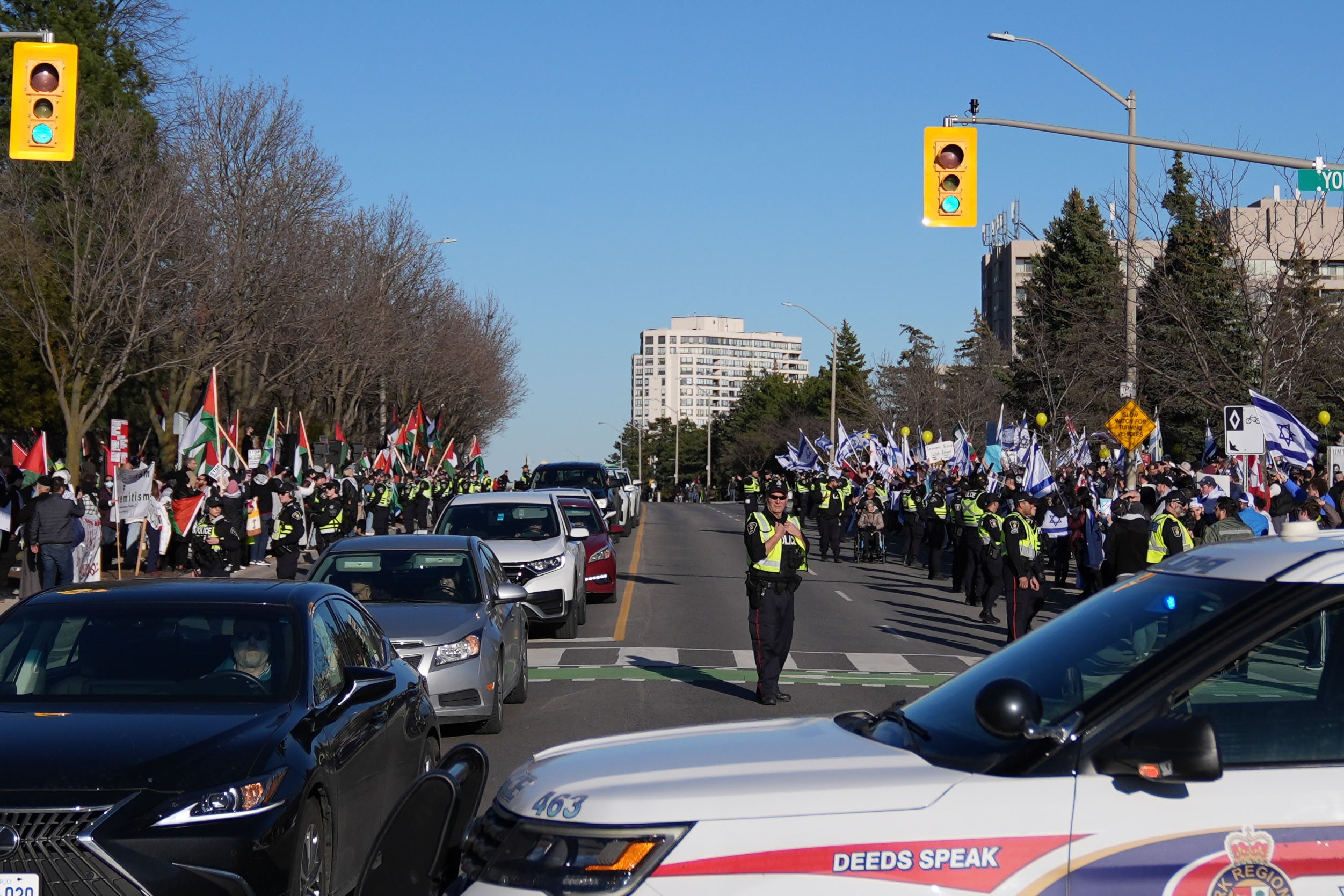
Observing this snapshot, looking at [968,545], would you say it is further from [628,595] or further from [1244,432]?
[628,595]

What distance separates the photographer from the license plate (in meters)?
4.81

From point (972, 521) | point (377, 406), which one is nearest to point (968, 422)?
point (377, 406)

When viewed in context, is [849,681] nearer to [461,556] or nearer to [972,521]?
[461,556]

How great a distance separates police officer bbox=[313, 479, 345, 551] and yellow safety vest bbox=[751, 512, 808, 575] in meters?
11.7

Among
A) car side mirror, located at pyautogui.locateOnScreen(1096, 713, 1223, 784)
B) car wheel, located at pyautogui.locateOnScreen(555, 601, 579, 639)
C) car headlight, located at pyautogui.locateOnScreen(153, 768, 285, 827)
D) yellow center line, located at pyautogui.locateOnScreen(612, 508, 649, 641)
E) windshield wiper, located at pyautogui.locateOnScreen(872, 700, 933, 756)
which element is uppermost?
Answer: car side mirror, located at pyautogui.locateOnScreen(1096, 713, 1223, 784)

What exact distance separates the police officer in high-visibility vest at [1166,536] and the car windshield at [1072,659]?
12.3 m

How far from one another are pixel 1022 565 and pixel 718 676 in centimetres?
373

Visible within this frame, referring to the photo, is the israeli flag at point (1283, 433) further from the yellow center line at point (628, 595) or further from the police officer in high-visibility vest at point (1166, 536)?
the yellow center line at point (628, 595)

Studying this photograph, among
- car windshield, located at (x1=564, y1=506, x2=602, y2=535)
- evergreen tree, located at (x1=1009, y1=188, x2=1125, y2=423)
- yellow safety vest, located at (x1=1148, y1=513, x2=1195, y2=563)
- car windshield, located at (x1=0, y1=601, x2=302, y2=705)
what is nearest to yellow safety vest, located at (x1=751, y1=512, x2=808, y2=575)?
yellow safety vest, located at (x1=1148, y1=513, x2=1195, y2=563)

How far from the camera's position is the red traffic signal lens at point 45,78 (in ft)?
44.7

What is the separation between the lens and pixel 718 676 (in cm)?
1492

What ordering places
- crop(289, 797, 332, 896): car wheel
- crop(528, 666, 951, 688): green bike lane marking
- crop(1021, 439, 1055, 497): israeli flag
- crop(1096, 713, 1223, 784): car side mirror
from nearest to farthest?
crop(1096, 713, 1223, 784): car side mirror, crop(289, 797, 332, 896): car wheel, crop(528, 666, 951, 688): green bike lane marking, crop(1021, 439, 1055, 497): israeli flag

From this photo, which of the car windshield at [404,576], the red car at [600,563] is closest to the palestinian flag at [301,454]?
the red car at [600,563]

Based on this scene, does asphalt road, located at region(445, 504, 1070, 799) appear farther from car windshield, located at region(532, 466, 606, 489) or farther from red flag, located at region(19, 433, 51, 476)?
red flag, located at region(19, 433, 51, 476)
